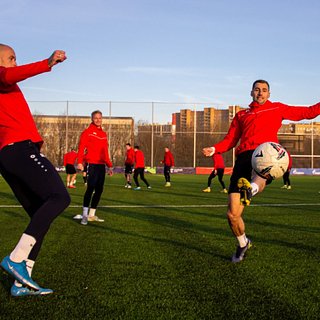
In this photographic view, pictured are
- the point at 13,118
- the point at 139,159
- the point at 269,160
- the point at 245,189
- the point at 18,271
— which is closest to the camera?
the point at 18,271

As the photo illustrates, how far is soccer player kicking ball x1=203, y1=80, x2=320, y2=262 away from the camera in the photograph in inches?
211

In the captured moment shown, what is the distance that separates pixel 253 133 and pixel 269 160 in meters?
0.51

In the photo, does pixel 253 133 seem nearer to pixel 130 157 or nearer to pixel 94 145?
pixel 94 145

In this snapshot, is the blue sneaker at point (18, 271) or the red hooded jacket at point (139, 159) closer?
the blue sneaker at point (18, 271)

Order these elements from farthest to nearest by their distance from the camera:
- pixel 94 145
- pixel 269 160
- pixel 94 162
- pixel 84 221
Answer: pixel 94 145
pixel 94 162
pixel 84 221
pixel 269 160

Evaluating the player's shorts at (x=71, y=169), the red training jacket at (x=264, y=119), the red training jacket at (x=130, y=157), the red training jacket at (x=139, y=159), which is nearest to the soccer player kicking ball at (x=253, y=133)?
the red training jacket at (x=264, y=119)

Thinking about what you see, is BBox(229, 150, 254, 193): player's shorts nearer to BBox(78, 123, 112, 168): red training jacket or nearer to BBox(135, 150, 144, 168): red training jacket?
BBox(78, 123, 112, 168): red training jacket

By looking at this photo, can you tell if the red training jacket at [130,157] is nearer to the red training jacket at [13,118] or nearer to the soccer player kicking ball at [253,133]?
the soccer player kicking ball at [253,133]

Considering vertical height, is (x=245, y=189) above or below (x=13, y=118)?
below

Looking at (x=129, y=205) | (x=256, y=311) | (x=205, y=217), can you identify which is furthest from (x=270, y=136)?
(x=129, y=205)

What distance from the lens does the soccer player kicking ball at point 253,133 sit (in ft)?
17.6

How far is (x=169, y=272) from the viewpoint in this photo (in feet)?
15.9

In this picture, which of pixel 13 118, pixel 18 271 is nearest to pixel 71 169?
pixel 13 118

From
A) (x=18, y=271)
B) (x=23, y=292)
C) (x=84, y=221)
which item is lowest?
(x=84, y=221)
